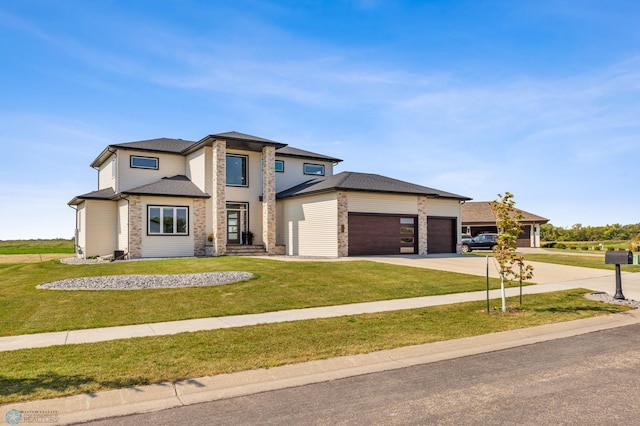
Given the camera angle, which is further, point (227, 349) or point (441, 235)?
point (441, 235)

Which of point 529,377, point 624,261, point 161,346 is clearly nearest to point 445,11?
point 624,261

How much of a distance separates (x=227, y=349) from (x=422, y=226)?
855 inches

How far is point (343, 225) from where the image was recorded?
23750 mm

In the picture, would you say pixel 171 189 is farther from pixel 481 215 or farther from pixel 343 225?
pixel 481 215

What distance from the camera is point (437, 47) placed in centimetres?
1582

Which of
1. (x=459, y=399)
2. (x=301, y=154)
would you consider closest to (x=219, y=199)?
(x=301, y=154)

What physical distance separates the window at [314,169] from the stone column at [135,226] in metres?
12.2

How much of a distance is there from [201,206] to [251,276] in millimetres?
12715

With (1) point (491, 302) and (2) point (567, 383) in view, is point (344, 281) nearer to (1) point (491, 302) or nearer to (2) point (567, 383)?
(1) point (491, 302)

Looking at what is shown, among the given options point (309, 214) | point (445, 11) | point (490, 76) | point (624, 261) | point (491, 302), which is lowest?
point (491, 302)

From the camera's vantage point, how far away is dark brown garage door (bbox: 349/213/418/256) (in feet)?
80.4

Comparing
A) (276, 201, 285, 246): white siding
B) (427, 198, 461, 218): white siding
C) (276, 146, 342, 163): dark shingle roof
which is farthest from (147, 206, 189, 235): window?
(427, 198, 461, 218): white siding

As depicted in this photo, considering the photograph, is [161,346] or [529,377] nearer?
[529,377]
